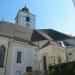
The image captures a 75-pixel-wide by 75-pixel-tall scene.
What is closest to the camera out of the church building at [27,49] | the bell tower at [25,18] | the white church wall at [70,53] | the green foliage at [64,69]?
the green foliage at [64,69]

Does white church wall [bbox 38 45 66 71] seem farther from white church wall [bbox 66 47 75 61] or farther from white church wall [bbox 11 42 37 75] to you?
white church wall [bbox 66 47 75 61]

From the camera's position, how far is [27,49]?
24141 mm

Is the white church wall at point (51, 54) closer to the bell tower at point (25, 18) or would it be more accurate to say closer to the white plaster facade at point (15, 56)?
the white plaster facade at point (15, 56)

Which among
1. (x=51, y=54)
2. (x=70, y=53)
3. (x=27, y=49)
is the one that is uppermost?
(x=27, y=49)

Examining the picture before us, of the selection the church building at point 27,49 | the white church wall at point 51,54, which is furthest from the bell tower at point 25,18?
the white church wall at point 51,54

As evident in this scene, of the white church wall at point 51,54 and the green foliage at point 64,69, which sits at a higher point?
the white church wall at point 51,54

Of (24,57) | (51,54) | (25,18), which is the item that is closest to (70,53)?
(51,54)

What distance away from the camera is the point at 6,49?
2244 cm

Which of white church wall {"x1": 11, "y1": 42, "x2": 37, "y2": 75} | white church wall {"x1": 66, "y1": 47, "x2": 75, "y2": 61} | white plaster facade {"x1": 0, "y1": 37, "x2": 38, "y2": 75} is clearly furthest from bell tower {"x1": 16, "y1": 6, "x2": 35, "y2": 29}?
white church wall {"x1": 11, "y1": 42, "x2": 37, "y2": 75}

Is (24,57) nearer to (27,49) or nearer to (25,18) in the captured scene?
(27,49)

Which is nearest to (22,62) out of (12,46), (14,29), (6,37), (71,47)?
(12,46)

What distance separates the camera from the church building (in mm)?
22031

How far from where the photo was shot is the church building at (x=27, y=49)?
2203 centimetres

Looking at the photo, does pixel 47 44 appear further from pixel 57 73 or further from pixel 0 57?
pixel 57 73
